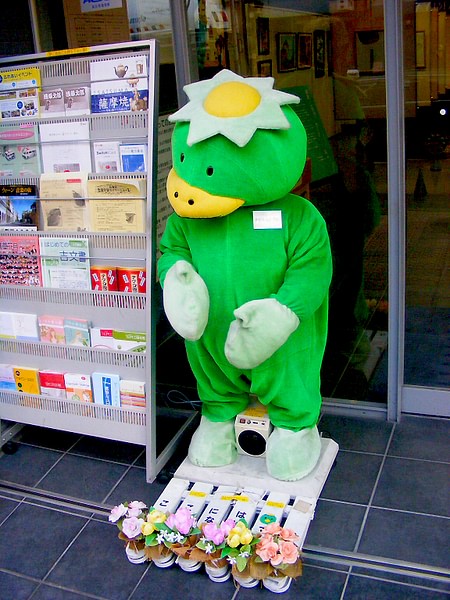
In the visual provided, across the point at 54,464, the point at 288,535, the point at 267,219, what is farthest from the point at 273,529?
the point at 54,464

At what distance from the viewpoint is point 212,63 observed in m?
3.69

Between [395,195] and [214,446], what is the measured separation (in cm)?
143

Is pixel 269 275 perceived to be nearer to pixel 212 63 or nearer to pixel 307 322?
pixel 307 322

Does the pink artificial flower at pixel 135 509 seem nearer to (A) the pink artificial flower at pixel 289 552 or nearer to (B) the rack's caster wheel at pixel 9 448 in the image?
(A) the pink artificial flower at pixel 289 552

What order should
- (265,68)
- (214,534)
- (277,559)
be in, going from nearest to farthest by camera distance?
(277,559)
(214,534)
(265,68)

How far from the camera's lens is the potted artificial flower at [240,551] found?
2584 mm

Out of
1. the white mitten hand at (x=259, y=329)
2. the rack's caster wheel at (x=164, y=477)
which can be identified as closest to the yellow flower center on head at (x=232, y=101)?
the white mitten hand at (x=259, y=329)

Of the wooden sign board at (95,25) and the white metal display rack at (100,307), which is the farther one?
the wooden sign board at (95,25)

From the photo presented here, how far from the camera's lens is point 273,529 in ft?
8.70

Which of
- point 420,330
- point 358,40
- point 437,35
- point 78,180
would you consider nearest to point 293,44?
point 358,40

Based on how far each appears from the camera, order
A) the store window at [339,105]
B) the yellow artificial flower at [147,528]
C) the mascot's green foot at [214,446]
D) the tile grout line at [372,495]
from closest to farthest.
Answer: the yellow artificial flower at [147,528] < the tile grout line at [372,495] < the mascot's green foot at [214,446] < the store window at [339,105]

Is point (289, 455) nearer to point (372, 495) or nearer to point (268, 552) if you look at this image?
point (372, 495)

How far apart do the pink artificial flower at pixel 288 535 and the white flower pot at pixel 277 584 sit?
0.14m

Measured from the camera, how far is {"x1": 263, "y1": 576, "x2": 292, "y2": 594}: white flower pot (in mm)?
2600
